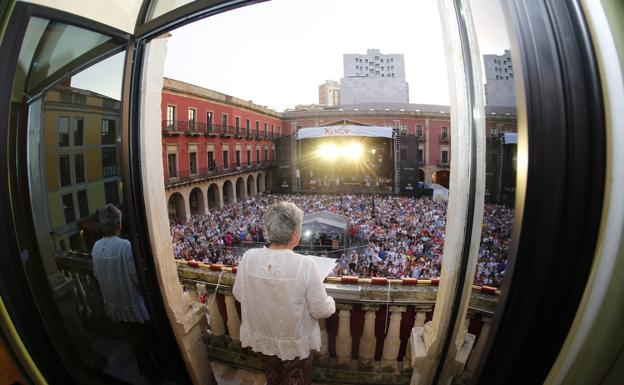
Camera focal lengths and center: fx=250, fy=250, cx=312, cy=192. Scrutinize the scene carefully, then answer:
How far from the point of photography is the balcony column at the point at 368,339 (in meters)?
1.44

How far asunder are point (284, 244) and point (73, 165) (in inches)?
38.2

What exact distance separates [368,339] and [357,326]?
96mm

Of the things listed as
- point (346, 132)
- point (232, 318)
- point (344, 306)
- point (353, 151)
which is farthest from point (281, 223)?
point (353, 151)

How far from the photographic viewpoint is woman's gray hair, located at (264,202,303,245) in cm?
106

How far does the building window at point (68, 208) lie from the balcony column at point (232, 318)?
880mm

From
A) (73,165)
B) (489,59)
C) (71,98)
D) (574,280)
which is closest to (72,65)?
(71,98)

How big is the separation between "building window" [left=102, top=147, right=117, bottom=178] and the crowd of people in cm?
143

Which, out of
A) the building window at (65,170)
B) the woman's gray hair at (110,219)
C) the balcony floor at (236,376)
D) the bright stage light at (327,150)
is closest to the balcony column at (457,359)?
the balcony floor at (236,376)

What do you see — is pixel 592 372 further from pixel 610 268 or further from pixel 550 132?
pixel 550 132

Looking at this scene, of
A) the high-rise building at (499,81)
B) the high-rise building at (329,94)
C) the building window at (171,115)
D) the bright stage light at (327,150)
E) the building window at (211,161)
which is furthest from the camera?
the high-rise building at (329,94)

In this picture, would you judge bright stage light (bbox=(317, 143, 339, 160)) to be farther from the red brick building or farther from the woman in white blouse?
the woman in white blouse

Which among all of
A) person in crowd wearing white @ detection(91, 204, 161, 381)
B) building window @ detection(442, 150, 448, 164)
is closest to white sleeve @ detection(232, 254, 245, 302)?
person in crowd wearing white @ detection(91, 204, 161, 381)

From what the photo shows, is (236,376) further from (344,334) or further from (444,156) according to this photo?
(444,156)

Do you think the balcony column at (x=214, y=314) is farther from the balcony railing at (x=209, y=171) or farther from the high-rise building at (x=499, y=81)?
the balcony railing at (x=209, y=171)
